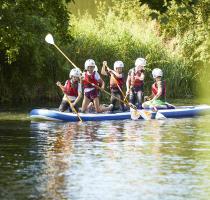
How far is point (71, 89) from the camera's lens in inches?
836

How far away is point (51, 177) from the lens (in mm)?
11312

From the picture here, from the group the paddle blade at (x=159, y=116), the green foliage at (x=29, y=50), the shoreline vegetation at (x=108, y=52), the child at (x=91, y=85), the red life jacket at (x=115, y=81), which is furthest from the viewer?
the shoreline vegetation at (x=108, y=52)

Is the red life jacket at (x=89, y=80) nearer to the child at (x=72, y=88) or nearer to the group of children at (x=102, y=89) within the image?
the group of children at (x=102, y=89)

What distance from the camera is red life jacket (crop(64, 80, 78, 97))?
835 inches

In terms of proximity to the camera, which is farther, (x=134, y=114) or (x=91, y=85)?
(x=91, y=85)

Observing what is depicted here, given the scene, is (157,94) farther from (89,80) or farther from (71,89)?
(71,89)

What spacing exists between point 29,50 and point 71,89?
276 inches

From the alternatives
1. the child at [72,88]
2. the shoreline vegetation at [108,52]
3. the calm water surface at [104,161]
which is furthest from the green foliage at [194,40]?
the calm water surface at [104,161]

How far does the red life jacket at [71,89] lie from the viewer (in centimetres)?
2122

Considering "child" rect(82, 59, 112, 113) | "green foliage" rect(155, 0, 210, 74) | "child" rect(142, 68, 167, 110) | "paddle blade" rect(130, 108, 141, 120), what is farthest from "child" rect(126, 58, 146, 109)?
"green foliage" rect(155, 0, 210, 74)

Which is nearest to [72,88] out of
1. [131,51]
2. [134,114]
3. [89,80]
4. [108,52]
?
[89,80]

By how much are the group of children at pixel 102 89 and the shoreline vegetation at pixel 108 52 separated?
2.98m

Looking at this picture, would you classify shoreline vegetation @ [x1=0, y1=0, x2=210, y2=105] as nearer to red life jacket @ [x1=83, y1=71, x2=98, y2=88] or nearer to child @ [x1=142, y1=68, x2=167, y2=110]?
red life jacket @ [x1=83, y1=71, x2=98, y2=88]

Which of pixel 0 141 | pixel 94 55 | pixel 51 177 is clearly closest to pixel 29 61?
pixel 94 55
